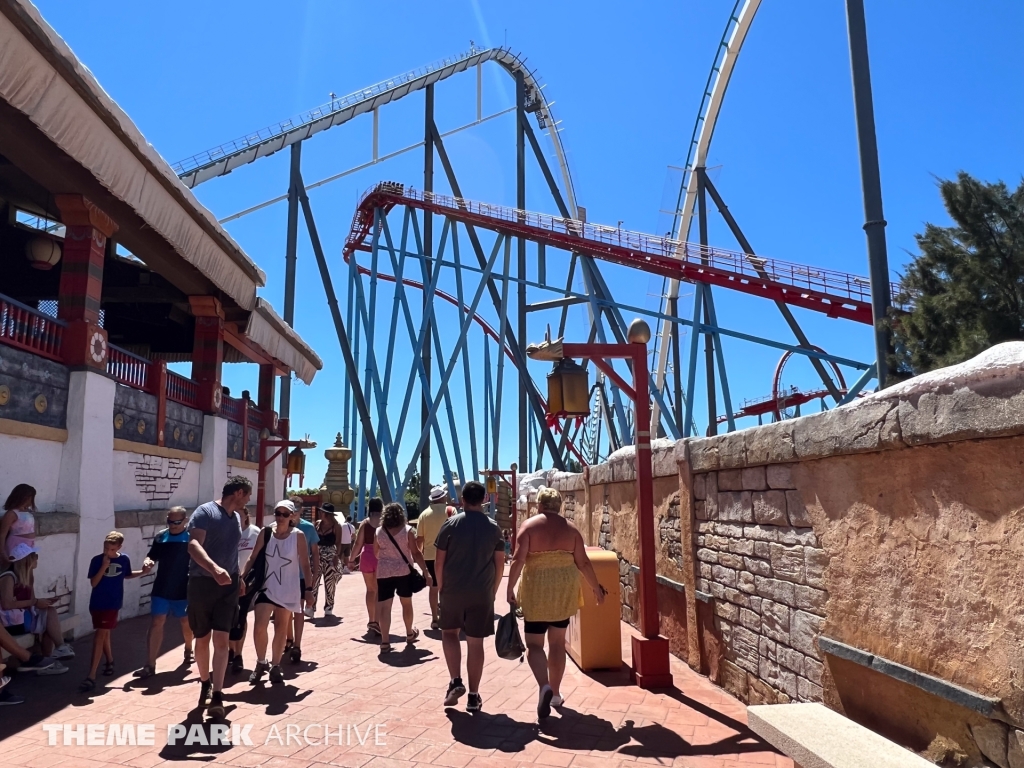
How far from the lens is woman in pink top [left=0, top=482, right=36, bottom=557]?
4.57 metres

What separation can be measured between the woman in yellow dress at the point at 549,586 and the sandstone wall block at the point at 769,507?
92 centimetres

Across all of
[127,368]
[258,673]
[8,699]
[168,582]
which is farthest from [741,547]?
[127,368]

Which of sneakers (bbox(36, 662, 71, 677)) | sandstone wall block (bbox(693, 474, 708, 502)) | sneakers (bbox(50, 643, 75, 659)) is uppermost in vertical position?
sandstone wall block (bbox(693, 474, 708, 502))

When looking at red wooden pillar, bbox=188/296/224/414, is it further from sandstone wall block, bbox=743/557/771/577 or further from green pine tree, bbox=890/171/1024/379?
green pine tree, bbox=890/171/1024/379

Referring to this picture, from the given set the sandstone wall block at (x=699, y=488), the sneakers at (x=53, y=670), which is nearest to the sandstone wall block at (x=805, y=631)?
the sandstone wall block at (x=699, y=488)

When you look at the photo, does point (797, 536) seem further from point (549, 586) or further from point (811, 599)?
point (549, 586)

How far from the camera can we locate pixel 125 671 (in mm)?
4754

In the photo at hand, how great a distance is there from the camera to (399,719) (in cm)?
361

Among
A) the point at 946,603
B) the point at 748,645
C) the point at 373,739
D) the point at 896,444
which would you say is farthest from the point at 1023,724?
the point at 373,739

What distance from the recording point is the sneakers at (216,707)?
11.5ft

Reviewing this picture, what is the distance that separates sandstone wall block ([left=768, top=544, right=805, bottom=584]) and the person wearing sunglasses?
11.5ft

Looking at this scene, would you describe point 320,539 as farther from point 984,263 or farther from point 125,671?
point 984,263

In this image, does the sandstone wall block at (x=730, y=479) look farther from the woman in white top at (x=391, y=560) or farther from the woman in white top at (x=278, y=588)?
the woman in white top at (x=278, y=588)

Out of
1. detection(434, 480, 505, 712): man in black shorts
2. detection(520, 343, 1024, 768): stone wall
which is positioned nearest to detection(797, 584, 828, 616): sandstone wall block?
detection(520, 343, 1024, 768): stone wall
